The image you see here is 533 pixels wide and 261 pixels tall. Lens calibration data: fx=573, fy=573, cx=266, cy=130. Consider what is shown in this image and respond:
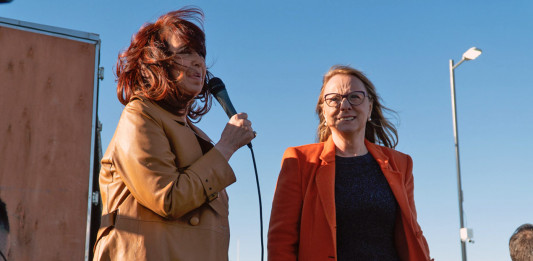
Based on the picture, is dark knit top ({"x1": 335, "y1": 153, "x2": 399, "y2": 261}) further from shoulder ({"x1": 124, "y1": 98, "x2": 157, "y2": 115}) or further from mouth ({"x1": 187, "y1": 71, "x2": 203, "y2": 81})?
shoulder ({"x1": 124, "y1": 98, "x2": 157, "y2": 115})

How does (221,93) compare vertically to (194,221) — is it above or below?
above

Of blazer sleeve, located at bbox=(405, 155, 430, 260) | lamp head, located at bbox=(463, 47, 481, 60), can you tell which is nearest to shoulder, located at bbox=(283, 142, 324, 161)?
blazer sleeve, located at bbox=(405, 155, 430, 260)

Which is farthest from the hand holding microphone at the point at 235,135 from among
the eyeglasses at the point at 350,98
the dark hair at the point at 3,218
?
the dark hair at the point at 3,218

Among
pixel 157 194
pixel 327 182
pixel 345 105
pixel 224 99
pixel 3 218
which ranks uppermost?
pixel 345 105

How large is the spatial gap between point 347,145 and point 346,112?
0.21 meters

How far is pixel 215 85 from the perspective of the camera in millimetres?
2721

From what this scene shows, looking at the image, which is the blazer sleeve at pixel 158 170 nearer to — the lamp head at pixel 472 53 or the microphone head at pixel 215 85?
the microphone head at pixel 215 85

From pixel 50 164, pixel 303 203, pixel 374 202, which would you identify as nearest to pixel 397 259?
pixel 374 202

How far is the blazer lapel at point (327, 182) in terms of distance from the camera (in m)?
3.10

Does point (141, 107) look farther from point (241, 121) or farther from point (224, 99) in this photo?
point (224, 99)

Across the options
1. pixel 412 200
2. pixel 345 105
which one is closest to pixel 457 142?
pixel 412 200

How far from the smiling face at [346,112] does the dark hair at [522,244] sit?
5.09 ft

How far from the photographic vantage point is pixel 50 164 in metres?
5.43

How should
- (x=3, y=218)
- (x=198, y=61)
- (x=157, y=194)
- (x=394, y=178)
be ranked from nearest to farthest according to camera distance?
(x=157, y=194), (x=198, y=61), (x=394, y=178), (x=3, y=218)
